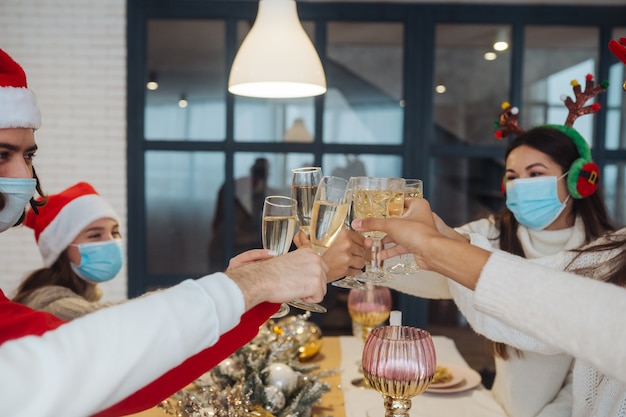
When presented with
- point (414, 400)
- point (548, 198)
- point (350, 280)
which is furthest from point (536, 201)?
point (350, 280)

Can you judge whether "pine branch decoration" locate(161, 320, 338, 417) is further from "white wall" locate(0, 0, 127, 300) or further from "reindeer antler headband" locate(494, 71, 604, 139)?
"white wall" locate(0, 0, 127, 300)

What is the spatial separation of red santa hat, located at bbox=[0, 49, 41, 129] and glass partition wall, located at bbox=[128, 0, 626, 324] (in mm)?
2692

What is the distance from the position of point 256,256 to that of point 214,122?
3.03 m

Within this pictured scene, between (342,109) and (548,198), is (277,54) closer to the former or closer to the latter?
(548,198)

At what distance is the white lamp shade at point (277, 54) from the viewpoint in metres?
2.04

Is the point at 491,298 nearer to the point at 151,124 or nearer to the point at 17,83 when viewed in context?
the point at 17,83

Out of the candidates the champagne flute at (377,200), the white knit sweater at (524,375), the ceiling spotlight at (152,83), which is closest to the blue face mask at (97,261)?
the white knit sweater at (524,375)

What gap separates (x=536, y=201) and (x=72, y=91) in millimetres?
3251

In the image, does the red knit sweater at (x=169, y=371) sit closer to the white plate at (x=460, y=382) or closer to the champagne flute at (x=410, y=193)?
the champagne flute at (x=410, y=193)

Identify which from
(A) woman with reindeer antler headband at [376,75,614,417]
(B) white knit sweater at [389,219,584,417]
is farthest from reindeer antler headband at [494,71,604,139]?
(B) white knit sweater at [389,219,584,417]

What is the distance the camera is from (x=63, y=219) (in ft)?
8.61

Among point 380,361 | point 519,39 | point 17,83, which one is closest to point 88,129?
point 17,83

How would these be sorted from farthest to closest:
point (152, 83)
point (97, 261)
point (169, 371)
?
point (152, 83), point (97, 261), point (169, 371)

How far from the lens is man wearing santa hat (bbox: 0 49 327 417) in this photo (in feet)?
2.96
